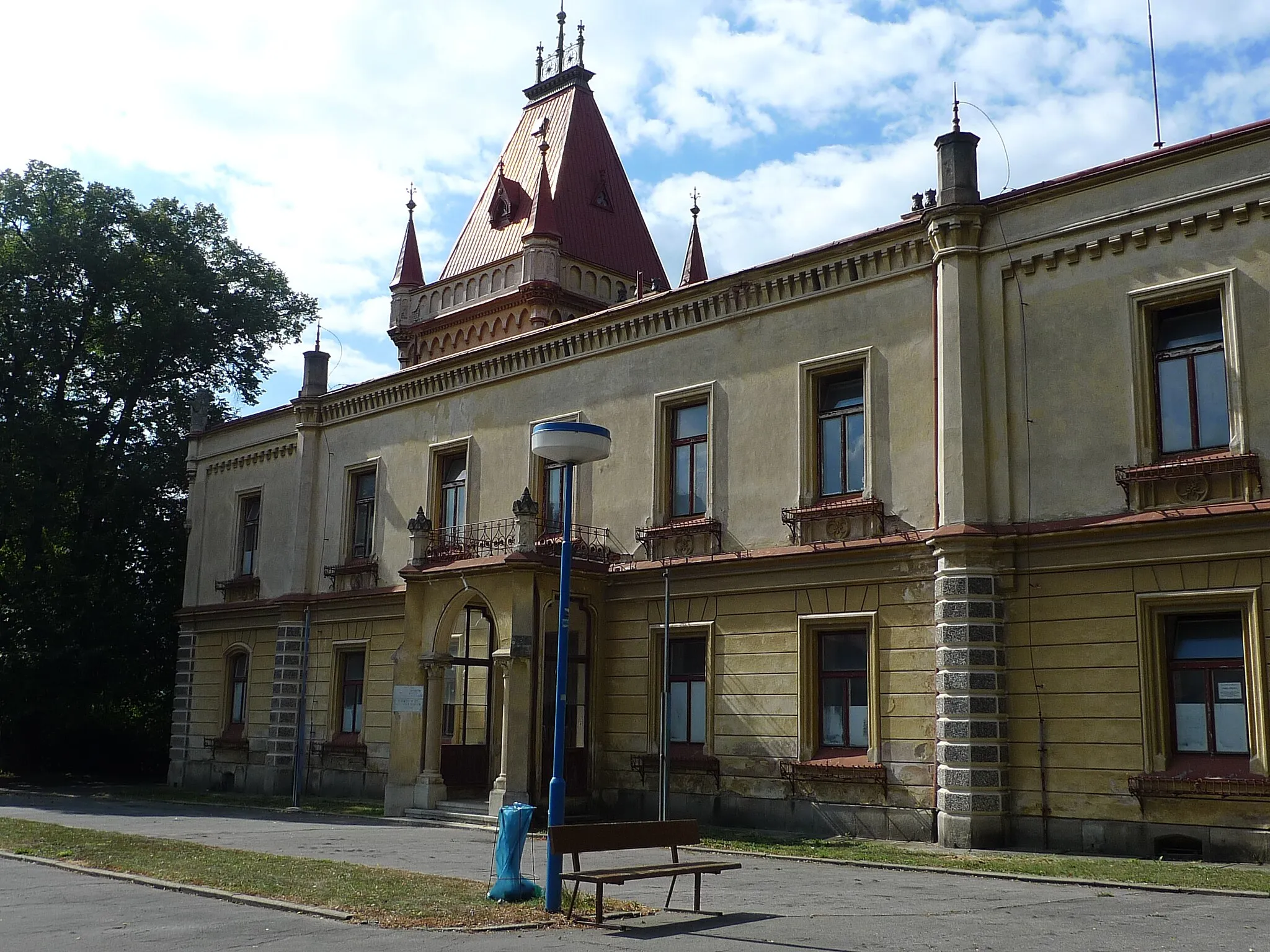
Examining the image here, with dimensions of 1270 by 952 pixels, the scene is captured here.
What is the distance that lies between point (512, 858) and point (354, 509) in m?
19.3

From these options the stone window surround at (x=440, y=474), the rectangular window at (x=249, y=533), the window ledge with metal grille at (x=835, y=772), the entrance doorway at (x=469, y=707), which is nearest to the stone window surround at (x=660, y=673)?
the window ledge with metal grille at (x=835, y=772)

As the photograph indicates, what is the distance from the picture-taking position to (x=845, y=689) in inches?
778

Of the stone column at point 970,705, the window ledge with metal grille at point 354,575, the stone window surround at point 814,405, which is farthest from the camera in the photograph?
the window ledge with metal grille at point 354,575

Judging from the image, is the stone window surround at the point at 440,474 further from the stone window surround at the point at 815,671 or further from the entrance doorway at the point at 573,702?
the stone window surround at the point at 815,671

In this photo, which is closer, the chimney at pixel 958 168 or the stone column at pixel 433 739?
the chimney at pixel 958 168

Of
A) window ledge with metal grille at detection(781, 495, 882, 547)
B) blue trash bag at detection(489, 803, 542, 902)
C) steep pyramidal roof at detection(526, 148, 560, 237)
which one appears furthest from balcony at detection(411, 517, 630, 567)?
steep pyramidal roof at detection(526, 148, 560, 237)

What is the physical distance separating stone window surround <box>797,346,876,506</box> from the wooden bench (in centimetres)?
914

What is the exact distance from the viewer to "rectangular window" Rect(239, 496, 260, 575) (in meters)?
33.5

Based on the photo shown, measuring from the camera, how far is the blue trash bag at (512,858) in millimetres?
11977

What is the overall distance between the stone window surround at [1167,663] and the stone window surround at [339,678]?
17.7 m

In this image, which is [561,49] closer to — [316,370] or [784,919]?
[316,370]

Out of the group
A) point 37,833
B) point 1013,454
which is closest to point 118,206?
point 37,833

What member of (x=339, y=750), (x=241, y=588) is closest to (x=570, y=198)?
(x=241, y=588)

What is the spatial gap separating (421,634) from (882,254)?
11.6 metres
